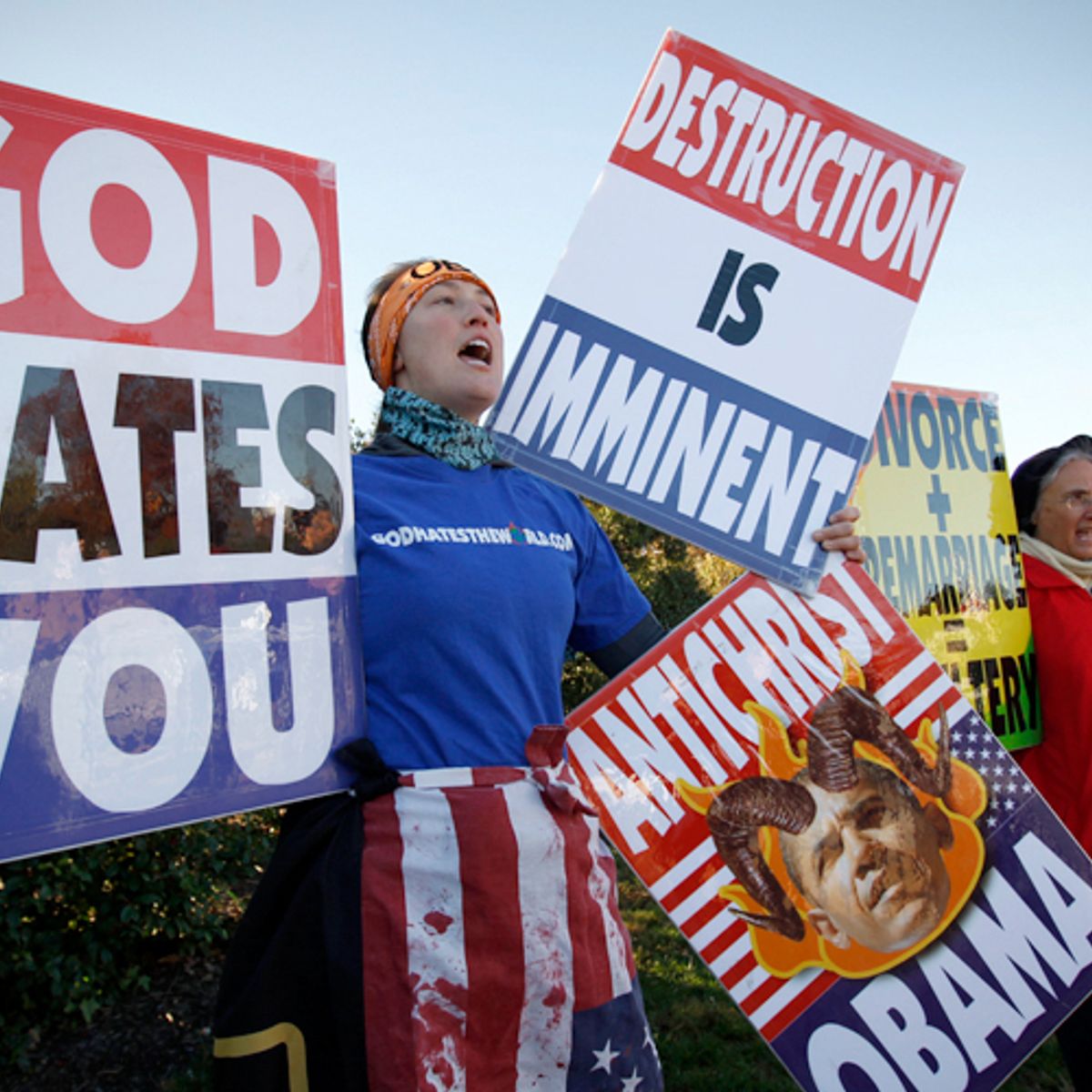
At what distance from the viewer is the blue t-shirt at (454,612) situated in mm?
1482

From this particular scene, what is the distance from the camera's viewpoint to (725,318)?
2020mm

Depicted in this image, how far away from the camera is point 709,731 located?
1.98m

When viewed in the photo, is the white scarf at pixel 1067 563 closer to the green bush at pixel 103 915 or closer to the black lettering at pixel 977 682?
the black lettering at pixel 977 682

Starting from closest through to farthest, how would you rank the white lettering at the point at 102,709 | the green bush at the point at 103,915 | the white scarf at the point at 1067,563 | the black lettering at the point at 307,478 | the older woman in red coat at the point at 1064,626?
the white lettering at the point at 102,709
the black lettering at the point at 307,478
the older woman in red coat at the point at 1064,626
the white scarf at the point at 1067,563
the green bush at the point at 103,915

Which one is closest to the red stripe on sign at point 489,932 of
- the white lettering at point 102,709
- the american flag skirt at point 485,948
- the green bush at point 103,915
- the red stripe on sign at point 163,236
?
the american flag skirt at point 485,948

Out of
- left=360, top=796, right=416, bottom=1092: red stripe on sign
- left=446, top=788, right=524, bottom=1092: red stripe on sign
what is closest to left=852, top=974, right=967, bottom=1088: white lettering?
left=446, top=788, right=524, bottom=1092: red stripe on sign

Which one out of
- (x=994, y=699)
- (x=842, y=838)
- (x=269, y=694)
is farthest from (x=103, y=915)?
(x=994, y=699)

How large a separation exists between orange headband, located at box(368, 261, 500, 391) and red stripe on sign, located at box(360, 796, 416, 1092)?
87cm

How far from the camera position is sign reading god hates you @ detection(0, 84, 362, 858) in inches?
51.9

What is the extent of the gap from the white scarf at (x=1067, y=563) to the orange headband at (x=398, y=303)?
5.85ft

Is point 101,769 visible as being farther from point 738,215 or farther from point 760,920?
point 738,215

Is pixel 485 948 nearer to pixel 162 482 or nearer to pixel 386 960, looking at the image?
pixel 386 960

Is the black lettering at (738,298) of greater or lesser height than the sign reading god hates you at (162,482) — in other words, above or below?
above

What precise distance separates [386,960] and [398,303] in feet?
3.87
